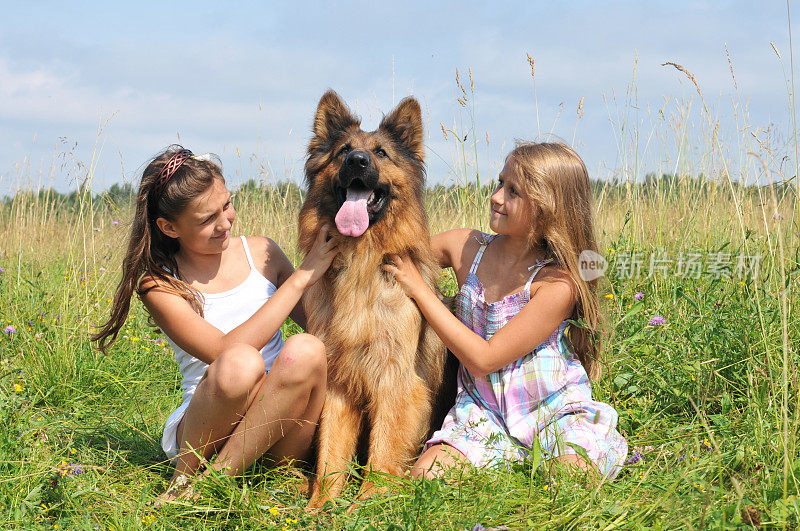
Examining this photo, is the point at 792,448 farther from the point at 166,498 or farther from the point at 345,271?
the point at 166,498

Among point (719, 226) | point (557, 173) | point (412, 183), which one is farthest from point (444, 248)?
point (719, 226)

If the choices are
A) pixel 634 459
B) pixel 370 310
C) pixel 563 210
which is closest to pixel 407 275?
pixel 370 310

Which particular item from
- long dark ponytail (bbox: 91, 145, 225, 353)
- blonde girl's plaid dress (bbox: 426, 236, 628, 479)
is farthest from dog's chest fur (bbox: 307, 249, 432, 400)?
long dark ponytail (bbox: 91, 145, 225, 353)

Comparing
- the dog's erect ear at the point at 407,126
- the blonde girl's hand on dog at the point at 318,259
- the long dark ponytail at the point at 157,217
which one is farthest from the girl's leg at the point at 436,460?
the dog's erect ear at the point at 407,126

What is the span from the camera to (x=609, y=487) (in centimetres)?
260

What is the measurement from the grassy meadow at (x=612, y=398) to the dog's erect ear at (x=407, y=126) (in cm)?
142

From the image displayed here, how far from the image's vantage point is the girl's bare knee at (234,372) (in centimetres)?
268

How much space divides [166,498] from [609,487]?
1944mm

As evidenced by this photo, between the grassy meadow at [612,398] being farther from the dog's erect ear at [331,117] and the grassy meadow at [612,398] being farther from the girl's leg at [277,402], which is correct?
the dog's erect ear at [331,117]

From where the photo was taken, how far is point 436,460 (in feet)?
9.21

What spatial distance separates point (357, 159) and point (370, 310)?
0.78 meters

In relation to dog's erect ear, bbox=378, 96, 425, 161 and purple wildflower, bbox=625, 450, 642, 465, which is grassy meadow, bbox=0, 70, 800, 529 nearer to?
purple wildflower, bbox=625, 450, 642, 465

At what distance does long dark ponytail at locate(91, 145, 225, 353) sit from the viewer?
303 cm

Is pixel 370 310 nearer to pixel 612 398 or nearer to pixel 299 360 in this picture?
pixel 299 360
